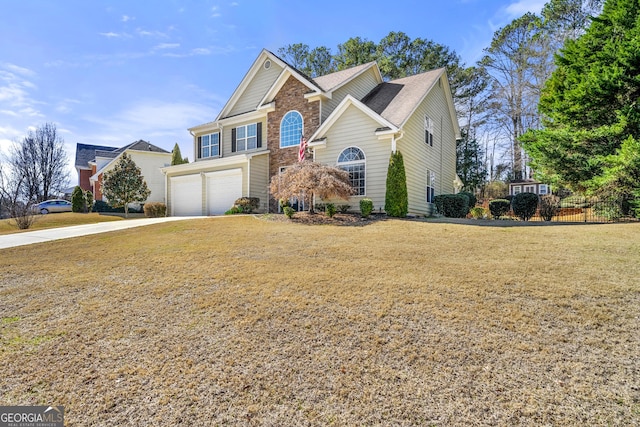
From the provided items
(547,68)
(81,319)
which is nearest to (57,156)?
(81,319)

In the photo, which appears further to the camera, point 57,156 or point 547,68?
point 57,156

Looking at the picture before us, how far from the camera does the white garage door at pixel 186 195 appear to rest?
20.1 m

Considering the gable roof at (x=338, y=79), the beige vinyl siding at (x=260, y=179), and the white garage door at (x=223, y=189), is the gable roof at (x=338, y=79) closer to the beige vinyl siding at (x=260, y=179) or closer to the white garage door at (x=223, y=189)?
the beige vinyl siding at (x=260, y=179)

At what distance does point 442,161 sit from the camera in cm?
1973

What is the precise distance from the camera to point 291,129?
60.6 feet

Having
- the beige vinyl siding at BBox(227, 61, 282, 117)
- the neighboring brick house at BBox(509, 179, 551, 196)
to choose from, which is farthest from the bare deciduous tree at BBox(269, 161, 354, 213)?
the neighboring brick house at BBox(509, 179, 551, 196)

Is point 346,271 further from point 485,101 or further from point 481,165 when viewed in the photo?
point 485,101

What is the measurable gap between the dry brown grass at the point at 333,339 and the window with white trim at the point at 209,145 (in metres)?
16.4

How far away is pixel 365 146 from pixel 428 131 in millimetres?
4862

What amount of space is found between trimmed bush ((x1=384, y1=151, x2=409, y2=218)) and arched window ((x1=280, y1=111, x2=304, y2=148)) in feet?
20.3

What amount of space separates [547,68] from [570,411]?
34.9m

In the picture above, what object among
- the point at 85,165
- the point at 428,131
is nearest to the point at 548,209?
the point at 428,131

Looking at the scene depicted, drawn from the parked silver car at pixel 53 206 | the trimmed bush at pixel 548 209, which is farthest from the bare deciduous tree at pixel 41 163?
the trimmed bush at pixel 548 209

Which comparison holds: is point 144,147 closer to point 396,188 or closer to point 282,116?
point 282,116
